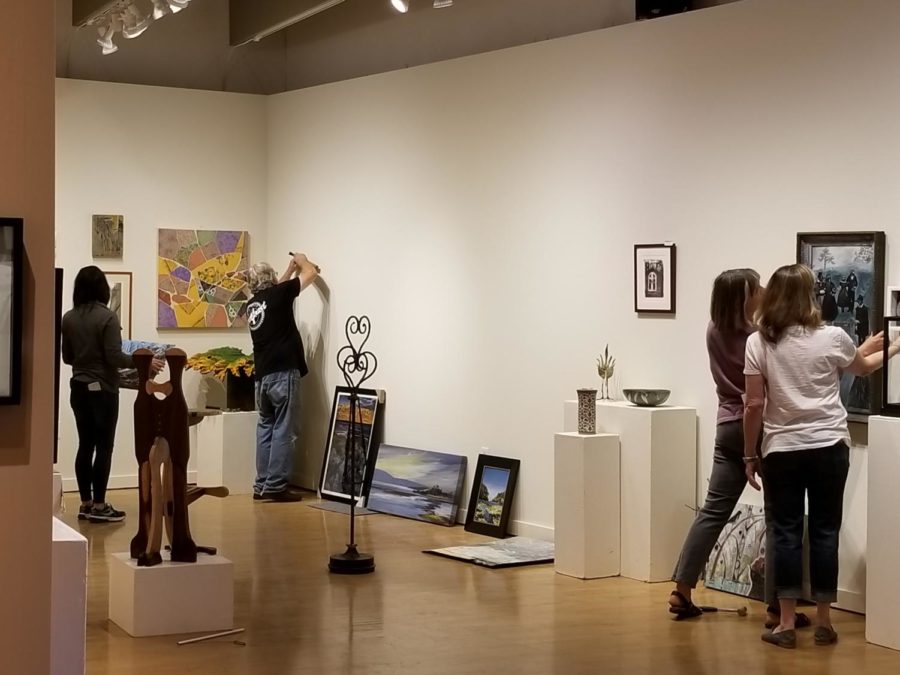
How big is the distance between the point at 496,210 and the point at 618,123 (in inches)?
47.7

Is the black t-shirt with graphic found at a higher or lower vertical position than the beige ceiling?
lower

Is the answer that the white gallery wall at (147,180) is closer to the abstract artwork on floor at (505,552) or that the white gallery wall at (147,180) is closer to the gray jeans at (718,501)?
the abstract artwork on floor at (505,552)

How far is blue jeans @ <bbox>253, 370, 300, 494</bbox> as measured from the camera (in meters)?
10.1

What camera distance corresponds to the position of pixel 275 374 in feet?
33.6

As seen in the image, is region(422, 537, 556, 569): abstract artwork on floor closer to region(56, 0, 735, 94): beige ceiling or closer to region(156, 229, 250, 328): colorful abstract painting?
region(56, 0, 735, 94): beige ceiling

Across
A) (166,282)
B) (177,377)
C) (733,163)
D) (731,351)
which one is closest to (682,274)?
(733,163)

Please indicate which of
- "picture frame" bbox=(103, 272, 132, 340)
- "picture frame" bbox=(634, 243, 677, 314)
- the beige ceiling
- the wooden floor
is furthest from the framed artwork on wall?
"picture frame" bbox=(634, 243, 677, 314)

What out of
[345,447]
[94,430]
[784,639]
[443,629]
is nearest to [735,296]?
[784,639]

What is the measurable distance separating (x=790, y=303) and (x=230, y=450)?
5.73m

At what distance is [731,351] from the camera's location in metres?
6.31

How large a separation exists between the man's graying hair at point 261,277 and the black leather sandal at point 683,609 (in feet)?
16.2

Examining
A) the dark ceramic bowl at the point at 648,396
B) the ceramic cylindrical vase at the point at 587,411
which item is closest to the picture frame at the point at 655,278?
the dark ceramic bowl at the point at 648,396

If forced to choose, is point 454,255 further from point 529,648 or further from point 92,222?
point 529,648

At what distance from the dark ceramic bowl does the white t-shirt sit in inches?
58.8
